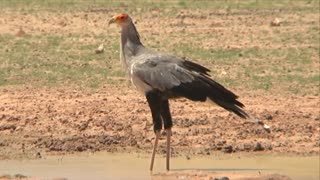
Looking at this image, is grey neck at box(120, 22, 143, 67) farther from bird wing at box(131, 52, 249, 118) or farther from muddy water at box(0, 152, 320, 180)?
muddy water at box(0, 152, 320, 180)

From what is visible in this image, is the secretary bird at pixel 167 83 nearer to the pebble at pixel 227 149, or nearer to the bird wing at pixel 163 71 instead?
the bird wing at pixel 163 71

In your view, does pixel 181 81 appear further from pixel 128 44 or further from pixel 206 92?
pixel 128 44

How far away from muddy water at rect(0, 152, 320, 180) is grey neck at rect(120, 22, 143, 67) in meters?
1.11

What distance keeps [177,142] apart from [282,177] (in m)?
3.05

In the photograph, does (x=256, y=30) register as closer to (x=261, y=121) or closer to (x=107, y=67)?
(x=107, y=67)

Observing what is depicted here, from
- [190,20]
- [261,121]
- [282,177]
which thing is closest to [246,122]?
[261,121]

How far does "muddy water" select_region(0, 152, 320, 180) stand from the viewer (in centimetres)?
1112

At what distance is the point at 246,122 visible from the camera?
14.0 meters

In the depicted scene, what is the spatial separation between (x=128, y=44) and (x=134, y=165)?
4.16ft

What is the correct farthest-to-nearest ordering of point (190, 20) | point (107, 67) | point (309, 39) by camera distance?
point (190, 20) → point (309, 39) → point (107, 67)

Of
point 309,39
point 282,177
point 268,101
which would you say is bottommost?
point 282,177

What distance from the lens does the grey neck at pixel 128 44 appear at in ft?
37.7

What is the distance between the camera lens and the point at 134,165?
11750 mm

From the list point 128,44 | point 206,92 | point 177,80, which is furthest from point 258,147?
point 128,44
